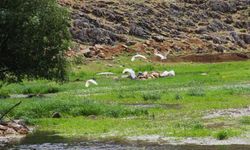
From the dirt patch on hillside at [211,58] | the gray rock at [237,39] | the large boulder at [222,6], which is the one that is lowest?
the dirt patch on hillside at [211,58]

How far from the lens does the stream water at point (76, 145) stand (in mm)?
30031

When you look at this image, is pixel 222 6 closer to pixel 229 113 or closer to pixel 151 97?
pixel 151 97

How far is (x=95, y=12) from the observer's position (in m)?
Answer: 125

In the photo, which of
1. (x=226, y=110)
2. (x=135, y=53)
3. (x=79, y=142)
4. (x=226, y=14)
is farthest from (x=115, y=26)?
(x=79, y=142)

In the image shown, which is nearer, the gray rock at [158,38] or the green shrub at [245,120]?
the green shrub at [245,120]

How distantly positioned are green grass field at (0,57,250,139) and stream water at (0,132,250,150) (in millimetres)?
1719

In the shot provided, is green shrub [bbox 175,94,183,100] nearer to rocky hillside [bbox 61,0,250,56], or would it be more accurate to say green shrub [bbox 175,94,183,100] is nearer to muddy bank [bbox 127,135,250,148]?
muddy bank [bbox 127,135,250,148]

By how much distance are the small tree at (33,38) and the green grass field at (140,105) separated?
6.41 m

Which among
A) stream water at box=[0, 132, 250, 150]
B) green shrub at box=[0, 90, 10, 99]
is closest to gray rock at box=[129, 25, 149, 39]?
green shrub at box=[0, 90, 10, 99]

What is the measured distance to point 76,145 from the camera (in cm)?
3231

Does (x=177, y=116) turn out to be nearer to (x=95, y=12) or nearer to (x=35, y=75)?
(x=35, y=75)

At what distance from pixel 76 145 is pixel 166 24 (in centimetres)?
9941

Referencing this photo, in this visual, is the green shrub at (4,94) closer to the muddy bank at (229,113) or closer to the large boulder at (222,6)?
the muddy bank at (229,113)

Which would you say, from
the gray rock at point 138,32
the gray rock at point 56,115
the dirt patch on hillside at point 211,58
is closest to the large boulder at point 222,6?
the gray rock at point 138,32
